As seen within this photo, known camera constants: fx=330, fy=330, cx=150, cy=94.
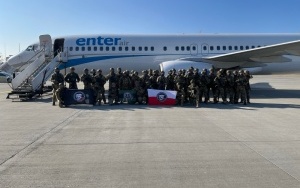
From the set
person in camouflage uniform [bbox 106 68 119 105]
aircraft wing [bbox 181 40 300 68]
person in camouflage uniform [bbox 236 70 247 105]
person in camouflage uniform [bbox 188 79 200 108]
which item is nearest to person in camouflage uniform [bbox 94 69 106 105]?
person in camouflage uniform [bbox 106 68 119 105]

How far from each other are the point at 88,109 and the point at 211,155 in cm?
793

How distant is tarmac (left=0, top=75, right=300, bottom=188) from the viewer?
501cm

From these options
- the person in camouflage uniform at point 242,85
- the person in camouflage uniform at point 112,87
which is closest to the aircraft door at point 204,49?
the person in camouflage uniform at point 242,85

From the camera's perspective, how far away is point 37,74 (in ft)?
58.3

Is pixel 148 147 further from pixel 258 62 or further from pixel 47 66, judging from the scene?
pixel 258 62

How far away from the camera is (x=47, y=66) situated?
1797 cm

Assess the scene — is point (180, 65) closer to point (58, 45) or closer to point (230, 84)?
point (230, 84)

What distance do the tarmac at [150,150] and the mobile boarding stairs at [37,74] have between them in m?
5.56

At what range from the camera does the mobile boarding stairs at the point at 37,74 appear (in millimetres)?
16875

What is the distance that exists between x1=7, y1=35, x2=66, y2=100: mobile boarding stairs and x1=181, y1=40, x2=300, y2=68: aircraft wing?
7849mm

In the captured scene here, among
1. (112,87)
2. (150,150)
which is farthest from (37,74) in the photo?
(150,150)

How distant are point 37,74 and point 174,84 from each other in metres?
7.65

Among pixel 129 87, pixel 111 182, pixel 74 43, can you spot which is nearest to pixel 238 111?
pixel 129 87

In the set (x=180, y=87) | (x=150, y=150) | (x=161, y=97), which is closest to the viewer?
(x=150, y=150)
